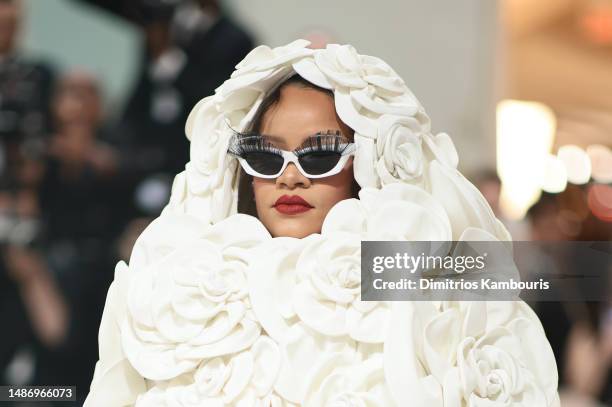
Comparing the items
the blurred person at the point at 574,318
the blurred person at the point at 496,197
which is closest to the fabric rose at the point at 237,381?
the blurred person at the point at 574,318

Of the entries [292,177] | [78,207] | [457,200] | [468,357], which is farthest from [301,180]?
[78,207]

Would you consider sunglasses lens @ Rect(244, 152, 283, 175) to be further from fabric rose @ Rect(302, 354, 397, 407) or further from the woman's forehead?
fabric rose @ Rect(302, 354, 397, 407)

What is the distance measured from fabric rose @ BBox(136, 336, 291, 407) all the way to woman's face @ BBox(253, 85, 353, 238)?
0.21 meters

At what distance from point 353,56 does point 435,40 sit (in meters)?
1.04

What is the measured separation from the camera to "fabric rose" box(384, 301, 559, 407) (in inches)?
50.8

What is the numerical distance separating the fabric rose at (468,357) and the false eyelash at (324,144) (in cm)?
28

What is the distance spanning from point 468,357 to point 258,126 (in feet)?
1.74

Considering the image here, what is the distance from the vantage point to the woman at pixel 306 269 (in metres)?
1.32

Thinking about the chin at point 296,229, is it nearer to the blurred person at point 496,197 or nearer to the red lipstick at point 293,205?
the red lipstick at point 293,205

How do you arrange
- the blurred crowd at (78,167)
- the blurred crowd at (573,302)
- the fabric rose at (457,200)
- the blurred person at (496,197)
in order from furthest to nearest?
1. the blurred crowd at (78,167)
2. the blurred person at (496,197)
3. the blurred crowd at (573,302)
4. the fabric rose at (457,200)

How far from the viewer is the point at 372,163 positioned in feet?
4.73

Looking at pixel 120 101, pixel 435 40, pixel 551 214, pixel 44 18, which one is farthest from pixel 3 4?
pixel 551 214

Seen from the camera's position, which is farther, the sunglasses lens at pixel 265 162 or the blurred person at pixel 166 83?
the blurred person at pixel 166 83

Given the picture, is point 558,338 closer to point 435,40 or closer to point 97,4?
point 435,40
